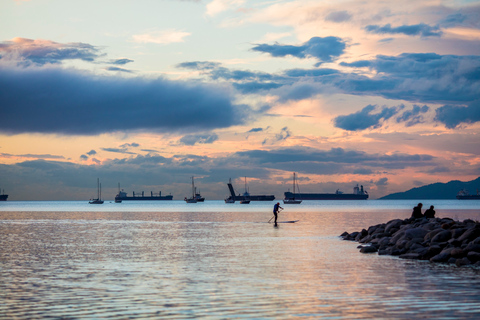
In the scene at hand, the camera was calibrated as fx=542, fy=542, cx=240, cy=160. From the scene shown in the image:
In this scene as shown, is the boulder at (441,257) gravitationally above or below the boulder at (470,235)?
below

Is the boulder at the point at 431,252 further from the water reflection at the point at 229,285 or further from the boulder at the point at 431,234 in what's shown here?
the boulder at the point at 431,234

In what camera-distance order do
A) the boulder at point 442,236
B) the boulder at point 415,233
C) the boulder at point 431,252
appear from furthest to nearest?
the boulder at point 415,233, the boulder at point 442,236, the boulder at point 431,252

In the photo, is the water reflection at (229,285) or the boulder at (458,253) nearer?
the water reflection at (229,285)

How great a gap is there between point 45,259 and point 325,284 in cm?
1787

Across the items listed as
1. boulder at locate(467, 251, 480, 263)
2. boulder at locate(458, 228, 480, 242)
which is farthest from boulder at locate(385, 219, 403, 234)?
boulder at locate(467, 251, 480, 263)

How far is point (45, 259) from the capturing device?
32.0m

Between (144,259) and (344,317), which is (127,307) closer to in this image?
(344,317)

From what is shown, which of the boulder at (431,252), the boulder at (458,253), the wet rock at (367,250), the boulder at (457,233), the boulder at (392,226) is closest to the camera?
the boulder at (458,253)

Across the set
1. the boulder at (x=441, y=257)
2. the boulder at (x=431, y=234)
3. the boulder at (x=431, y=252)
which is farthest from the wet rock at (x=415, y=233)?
the boulder at (x=441, y=257)

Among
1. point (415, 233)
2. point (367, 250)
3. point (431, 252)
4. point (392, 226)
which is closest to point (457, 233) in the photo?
point (415, 233)

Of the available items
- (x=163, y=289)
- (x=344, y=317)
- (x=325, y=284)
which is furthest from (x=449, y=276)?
(x=163, y=289)

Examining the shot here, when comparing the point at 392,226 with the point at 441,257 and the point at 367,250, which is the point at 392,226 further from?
the point at 441,257

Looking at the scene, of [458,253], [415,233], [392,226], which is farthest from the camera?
[392,226]

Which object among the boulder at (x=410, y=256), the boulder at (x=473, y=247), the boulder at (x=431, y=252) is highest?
the boulder at (x=473, y=247)
